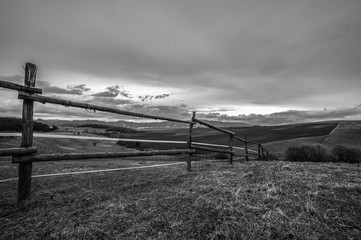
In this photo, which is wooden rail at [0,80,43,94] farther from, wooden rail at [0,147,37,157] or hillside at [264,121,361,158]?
hillside at [264,121,361,158]

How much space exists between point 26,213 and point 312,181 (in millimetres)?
5259

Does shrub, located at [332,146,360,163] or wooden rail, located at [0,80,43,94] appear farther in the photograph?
shrub, located at [332,146,360,163]

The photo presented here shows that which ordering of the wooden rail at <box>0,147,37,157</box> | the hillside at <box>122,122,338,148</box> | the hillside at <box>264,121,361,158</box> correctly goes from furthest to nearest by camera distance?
the hillside at <box>122,122,338,148</box>
the hillside at <box>264,121,361,158</box>
the wooden rail at <box>0,147,37,157</box>

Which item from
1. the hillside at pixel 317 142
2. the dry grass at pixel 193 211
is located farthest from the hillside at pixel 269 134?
the dry grass at pixel 193 211

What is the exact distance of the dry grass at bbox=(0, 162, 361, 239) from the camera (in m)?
2.45

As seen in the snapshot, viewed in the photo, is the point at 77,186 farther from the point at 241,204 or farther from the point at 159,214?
the point at 241,204

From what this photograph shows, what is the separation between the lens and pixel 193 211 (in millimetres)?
2930

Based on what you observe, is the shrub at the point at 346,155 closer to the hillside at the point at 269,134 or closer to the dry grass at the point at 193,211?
the dry grass at the point at 193,211

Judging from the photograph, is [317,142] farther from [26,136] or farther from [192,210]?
[26,136]

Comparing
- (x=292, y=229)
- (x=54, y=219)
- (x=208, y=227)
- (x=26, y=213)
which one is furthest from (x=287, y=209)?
(x=26, y=213)

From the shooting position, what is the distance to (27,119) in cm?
325

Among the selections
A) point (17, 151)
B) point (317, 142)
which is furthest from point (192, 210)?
point (317, 142)

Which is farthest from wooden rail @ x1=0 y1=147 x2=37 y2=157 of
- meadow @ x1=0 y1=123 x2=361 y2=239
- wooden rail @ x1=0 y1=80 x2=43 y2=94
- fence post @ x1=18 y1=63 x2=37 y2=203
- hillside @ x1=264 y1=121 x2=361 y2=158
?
hillside @ x1=264 y1=121 x2=361 y2=158

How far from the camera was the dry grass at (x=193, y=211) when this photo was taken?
8.04 feet
